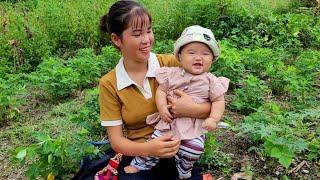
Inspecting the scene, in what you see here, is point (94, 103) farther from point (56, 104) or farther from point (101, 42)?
point (101, 42)

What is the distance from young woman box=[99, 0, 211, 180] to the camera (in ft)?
9.20

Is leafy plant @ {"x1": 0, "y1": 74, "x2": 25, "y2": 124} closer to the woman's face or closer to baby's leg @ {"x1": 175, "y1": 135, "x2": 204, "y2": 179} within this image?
the woman's face

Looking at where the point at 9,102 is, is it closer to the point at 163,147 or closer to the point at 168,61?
the point at 168,61

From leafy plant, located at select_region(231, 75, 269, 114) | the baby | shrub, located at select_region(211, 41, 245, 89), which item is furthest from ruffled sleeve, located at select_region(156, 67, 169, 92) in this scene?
shrub, located at select_region(211, 41, 245, 89)

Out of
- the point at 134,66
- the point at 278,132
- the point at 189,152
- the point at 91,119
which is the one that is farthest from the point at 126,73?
the point at 278,132

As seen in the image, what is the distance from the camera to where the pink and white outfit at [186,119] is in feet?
9.32

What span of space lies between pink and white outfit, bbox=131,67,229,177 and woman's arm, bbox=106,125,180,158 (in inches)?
2.9

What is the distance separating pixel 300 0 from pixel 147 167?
5.70 metres

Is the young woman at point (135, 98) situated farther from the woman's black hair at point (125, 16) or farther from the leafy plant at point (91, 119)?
the leafy plant at point (91, 119)

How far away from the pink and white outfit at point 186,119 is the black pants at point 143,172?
6 centimetres

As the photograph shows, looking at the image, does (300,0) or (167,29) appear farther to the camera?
(300,0)

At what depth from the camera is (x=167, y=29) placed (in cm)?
655

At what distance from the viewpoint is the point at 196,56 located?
279 cm

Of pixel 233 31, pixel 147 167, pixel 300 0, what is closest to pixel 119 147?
pixel 147 167
